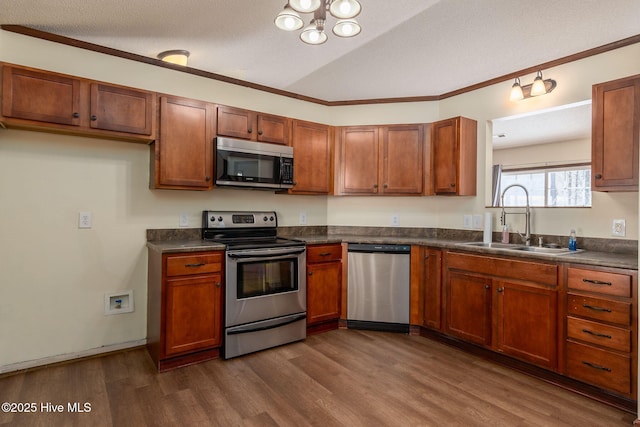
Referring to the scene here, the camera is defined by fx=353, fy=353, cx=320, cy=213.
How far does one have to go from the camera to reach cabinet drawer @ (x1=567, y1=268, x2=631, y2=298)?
2.10 meters

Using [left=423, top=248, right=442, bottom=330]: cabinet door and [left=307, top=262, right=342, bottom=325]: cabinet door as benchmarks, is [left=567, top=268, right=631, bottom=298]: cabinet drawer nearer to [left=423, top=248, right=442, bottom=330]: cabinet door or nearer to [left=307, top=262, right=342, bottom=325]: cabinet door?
[left=423, top=248, right=442, bottom=330]: cabinet door

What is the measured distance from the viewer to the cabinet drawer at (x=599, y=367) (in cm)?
209

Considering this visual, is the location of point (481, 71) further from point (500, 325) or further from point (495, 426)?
point (495, 426)

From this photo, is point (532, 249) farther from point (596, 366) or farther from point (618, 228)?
point (596, 366)

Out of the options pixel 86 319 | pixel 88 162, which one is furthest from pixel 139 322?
pixel 88 162

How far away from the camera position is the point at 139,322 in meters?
2.98

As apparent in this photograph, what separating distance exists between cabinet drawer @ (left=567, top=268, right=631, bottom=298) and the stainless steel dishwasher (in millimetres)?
1325

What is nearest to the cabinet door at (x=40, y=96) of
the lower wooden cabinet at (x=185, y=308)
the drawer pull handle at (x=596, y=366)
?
the lower wooden cabinet at (x=185, y=308)

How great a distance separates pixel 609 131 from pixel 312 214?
267cm

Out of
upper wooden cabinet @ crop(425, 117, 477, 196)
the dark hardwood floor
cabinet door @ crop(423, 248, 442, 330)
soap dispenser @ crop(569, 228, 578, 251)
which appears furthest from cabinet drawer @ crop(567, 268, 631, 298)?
upper wooden cabinet @ crop(425, 117, 477, 196)

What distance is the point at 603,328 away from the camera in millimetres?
2178

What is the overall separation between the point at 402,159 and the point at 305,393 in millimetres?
2424

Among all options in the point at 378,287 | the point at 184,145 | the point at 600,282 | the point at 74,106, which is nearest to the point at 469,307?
the point at 378,287

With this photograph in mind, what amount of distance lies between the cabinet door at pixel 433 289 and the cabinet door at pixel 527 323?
0.55 meters
